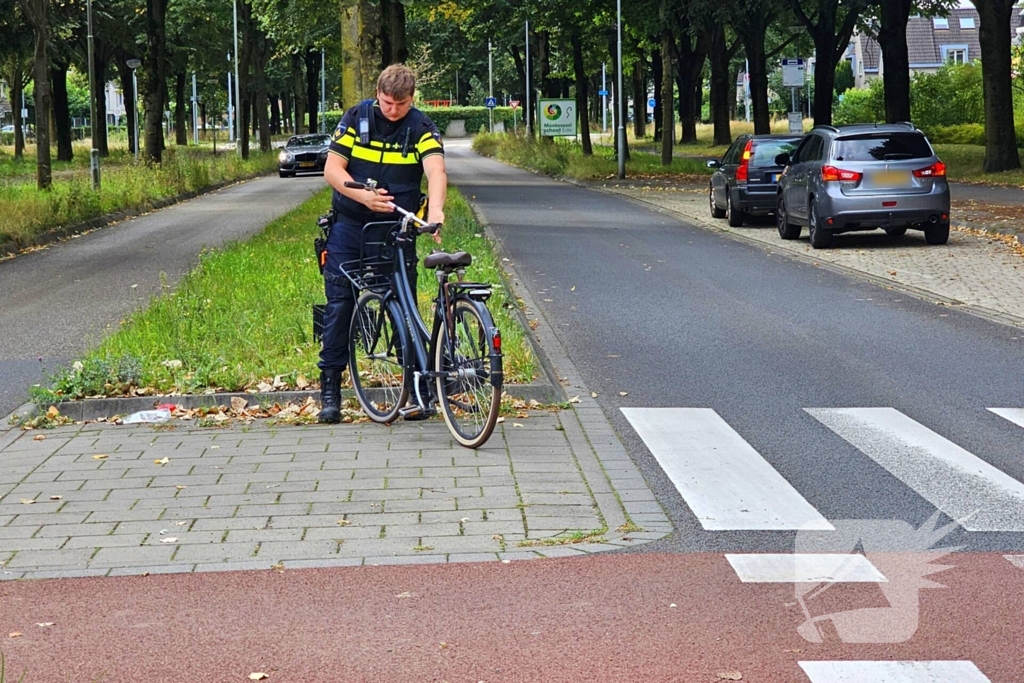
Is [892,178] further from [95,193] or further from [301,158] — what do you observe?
[301,158]

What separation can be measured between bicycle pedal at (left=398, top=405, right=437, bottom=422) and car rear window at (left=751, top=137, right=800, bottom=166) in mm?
17945

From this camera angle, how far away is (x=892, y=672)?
4.34 meters

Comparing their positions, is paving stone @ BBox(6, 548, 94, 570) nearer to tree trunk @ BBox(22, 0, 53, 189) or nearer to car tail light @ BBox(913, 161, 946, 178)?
car tail light @ BBox(913, 161, 946, 178)

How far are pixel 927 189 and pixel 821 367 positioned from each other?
10.5 meters

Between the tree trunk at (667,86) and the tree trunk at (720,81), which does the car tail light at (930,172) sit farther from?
the tree trunk at (720,81)

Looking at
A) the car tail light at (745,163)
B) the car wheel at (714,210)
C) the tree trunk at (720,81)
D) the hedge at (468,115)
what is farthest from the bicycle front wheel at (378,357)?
the hedge at (468,115)

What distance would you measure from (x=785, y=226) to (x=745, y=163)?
2692 mm

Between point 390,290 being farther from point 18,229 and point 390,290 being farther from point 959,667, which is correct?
point 18,229

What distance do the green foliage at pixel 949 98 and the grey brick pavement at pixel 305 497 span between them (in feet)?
174

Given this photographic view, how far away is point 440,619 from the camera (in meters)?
4.93

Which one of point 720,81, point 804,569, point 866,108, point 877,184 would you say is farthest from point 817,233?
point 866,108

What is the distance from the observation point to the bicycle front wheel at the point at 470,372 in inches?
294

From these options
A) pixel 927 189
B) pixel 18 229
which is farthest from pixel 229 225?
pixel 927 189

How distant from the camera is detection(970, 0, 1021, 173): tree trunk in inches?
1406
